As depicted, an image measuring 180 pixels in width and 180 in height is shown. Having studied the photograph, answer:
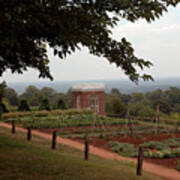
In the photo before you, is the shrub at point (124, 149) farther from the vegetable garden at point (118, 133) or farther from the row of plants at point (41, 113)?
the row of plants at point (41, 113)

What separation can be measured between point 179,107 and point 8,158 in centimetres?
2895

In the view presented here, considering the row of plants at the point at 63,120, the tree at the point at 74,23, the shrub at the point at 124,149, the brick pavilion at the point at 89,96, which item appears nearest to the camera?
the tree at the point at 74,23

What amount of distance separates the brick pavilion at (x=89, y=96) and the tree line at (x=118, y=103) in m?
1.05

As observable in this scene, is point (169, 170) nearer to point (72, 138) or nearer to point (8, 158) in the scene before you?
point (8, 158)

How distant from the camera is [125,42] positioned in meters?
5.20

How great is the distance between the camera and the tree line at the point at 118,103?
25344 mm

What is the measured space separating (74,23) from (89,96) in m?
23.9

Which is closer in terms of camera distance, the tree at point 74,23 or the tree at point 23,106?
the tree at point 74,23

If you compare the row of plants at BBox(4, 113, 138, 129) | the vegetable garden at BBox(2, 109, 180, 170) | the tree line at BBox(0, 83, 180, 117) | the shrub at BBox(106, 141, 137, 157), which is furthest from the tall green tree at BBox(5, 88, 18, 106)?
the shrub at BBox(106, 141, 137, 157)

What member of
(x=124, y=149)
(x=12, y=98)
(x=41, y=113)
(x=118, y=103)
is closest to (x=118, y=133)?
(x=124, y=149)

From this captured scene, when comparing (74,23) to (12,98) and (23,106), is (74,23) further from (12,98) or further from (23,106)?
(12,98)

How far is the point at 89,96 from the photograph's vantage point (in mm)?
28172

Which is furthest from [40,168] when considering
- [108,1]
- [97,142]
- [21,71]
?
[97,142]

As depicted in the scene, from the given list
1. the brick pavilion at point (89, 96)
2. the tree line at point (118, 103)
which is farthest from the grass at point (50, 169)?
the brick pavilion at point (89, 96)
